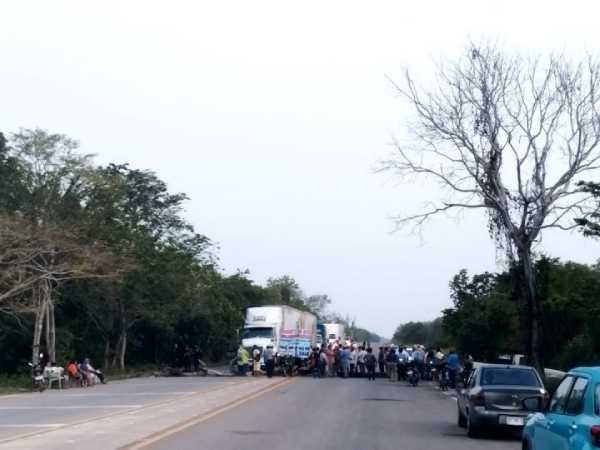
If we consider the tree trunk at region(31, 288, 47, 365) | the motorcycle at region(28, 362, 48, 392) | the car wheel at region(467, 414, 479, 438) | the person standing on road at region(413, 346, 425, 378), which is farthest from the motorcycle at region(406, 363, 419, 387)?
the car wheel at region(467, 414, 479, 438)

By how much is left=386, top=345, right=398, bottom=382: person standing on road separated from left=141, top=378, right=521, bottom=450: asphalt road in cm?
1295

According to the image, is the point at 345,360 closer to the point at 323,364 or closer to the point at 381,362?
the point at 323,364

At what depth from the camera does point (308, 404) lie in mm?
29391

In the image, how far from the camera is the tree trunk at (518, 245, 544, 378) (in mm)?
35969

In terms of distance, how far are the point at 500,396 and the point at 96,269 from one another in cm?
3231

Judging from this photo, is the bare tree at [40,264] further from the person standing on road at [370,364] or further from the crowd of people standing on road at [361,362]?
the person standing on road at [370,364]

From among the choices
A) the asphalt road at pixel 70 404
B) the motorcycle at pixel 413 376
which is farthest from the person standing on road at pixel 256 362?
the motorcycle at pixel 413 376

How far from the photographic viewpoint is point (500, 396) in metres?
20.7

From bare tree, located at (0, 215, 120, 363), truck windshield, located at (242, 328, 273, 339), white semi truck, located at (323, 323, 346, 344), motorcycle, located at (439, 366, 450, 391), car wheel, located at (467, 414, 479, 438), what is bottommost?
car wheel, located at (467, 414, 479, 438)

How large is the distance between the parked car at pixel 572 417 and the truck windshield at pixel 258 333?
45.3 meters

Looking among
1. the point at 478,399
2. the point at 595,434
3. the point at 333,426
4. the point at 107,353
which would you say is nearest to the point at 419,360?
the point at 107,353

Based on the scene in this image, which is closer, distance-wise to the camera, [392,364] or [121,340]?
[392,364]

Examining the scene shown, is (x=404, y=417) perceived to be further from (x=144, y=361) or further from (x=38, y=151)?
(x=144, y=361)

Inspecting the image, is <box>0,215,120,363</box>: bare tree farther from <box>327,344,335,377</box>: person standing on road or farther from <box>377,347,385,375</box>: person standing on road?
<box>377,347,385,375</box>: person standing on road
